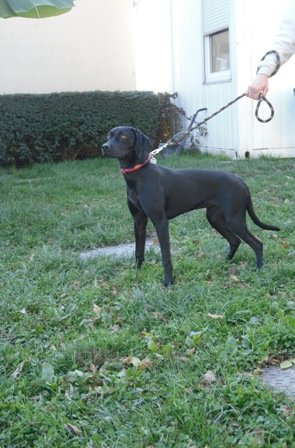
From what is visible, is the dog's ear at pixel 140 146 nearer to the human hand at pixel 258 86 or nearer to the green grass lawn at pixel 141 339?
the human hand at pixel 258 86

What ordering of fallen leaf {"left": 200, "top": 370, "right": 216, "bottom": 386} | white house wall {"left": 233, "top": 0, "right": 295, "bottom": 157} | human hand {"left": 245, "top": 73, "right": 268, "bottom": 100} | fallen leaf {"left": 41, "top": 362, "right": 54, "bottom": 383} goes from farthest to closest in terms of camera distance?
white house wall {"left": 233, "top": 0, "right": 295, "bottom": 157} < human hand {"left": 245, "top": 73, "right": 268, "bottom": 100} < fallen leaf {"left": 41, "top": 362, "right": 54, "bottom": 383} < fallen leaf {"left": 200, "top": 370, "right": 216, "bottom": 386}

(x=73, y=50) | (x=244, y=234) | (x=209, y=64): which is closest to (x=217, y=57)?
(x=209, y=64)

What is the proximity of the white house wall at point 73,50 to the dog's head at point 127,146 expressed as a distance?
946 centimetres

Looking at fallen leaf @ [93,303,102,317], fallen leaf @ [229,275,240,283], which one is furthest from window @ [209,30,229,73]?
fallen leaf @ [93,303,102,317]

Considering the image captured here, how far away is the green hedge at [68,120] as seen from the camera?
10.3 m

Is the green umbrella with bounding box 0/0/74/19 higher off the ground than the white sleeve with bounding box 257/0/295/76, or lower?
higher

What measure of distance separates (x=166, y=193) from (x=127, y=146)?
16.6 inches

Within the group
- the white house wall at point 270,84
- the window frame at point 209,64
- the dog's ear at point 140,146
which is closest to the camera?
the dog's ear at point 140,146

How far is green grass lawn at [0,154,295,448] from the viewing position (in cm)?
221

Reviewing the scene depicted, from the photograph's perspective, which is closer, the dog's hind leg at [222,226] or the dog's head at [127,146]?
the dog's head at [127,146]

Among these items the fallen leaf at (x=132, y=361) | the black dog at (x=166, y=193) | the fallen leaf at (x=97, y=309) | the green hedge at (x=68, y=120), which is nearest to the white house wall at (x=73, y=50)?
the green hedge at (x=68, y=120)

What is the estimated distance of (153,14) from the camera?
43.7ft

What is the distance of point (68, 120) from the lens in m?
10.8

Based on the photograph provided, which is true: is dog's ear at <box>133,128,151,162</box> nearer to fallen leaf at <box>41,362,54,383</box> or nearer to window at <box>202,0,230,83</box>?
fallen leaf at <box>41,362,54,383</box>
